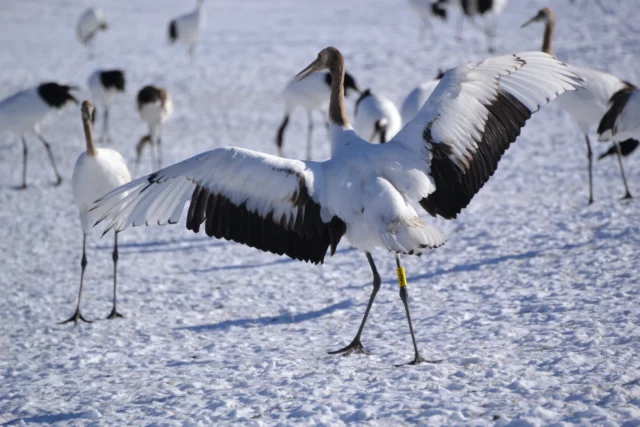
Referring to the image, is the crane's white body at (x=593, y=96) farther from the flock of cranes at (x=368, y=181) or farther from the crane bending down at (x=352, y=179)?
the crane bending down at (x=352, y=179)

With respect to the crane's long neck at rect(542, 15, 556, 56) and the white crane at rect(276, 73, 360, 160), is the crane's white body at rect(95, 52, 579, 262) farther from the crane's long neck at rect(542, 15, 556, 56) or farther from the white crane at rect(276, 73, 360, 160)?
the white crane at rect(276, 73, 360, 160)

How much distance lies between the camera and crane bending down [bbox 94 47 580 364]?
5.09 metres

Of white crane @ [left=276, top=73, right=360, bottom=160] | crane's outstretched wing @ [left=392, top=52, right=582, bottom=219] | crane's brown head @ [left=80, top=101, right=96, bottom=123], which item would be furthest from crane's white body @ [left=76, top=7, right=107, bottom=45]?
crane's outstretched wing @ [left=392, top=52, right=582, bottom=219]

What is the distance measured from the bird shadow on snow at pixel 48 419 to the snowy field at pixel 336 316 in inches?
0.5

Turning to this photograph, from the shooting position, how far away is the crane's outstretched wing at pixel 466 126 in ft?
17.2

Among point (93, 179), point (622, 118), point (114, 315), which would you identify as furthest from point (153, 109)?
point (622, 118)

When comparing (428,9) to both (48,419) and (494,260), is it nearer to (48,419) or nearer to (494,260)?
(494,260)

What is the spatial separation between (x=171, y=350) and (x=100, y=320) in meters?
1.23

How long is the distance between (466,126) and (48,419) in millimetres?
3270

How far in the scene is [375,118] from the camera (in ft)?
32.6

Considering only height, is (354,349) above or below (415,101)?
below

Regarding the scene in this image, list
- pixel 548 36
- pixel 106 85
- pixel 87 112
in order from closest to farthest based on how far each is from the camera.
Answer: pixel 87 112 → pixel 548 36 → pixel 106 85

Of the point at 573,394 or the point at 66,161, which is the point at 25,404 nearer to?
the point at 573,394

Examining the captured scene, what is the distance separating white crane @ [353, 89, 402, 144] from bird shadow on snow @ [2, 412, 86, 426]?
19.0 feet
